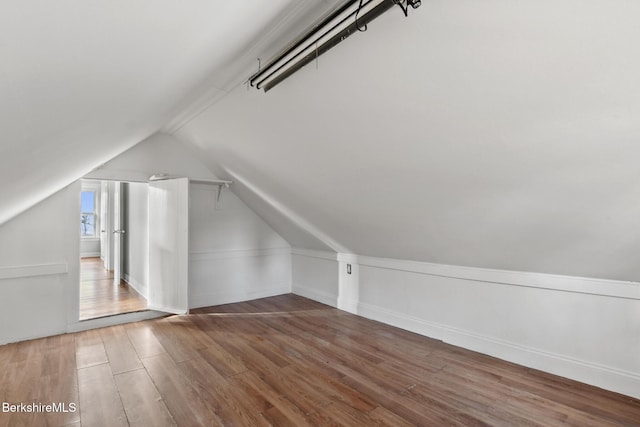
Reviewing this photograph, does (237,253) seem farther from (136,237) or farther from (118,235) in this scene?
(118,235)

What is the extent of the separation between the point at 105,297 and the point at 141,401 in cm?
322

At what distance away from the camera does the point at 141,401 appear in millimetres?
2152

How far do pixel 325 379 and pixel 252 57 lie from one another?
240 cm

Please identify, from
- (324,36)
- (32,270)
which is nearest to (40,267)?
(32,270)

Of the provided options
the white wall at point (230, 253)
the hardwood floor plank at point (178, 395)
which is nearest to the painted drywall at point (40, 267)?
the white wall at point (230, 253)

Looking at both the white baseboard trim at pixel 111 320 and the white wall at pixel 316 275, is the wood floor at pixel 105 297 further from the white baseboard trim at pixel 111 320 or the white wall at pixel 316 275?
the white wall at pixel 316 275

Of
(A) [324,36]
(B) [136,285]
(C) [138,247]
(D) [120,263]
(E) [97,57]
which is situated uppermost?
(A) [324,36]

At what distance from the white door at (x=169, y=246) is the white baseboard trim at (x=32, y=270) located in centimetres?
93

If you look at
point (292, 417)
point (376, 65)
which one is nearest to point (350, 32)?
point (376, 65)

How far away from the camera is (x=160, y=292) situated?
3912 millimetres

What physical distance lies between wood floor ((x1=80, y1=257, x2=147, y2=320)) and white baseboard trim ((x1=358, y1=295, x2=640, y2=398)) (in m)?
3.42

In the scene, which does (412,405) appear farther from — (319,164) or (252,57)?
(252,57)

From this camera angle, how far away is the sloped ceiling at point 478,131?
1.27 meters

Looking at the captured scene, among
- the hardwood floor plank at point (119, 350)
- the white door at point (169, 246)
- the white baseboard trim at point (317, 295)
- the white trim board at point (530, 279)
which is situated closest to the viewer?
the white trim board at point (530, 279)
